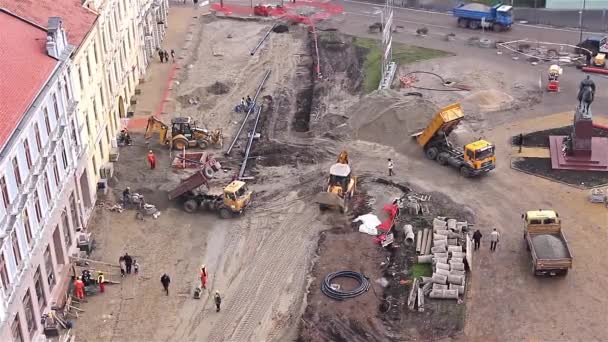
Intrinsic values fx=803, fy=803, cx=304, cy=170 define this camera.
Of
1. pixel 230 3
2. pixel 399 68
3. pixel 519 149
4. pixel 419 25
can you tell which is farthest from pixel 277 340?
pixel 230 3

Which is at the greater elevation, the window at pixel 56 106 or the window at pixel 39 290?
the window at pixel 56 106

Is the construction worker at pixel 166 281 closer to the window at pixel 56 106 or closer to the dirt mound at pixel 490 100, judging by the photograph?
the window at pixel 56 106

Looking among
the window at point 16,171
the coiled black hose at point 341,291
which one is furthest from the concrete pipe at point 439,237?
the window at point 16,171

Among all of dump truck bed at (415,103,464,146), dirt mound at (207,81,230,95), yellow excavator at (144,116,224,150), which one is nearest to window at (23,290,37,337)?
yellow excavator at (144,116,224,150)

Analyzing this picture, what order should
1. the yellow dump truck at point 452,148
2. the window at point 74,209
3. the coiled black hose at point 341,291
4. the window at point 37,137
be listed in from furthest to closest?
the yellow dump truck at point 452,148 → the window at point 74,209 → the coiled black hose at point 341,291 → the window at point 37,137

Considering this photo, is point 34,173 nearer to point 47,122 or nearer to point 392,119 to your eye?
point 47,122

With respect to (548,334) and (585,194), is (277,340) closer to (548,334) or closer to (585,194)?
(548,334)
